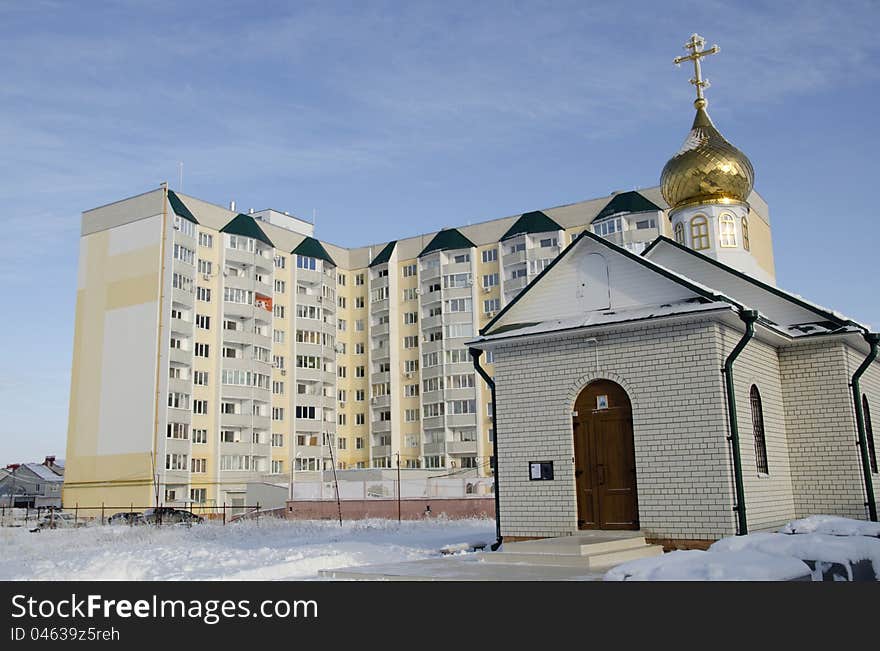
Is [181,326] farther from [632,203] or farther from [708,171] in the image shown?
[708,171]

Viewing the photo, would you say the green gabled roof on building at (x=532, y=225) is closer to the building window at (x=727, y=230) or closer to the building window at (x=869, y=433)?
the building window at (x=727, y=230)

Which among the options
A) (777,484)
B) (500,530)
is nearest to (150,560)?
(500,530)

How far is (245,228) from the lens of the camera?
56938mm

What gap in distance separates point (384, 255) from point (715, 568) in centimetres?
5888

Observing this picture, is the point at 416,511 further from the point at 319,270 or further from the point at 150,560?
the point at 319,270

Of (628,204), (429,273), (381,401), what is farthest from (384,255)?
(628,204)

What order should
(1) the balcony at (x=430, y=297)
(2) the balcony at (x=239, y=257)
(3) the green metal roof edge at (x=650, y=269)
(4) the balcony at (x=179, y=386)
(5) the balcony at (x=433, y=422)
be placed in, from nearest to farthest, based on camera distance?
(3) the green metal roof edge at (x=650, y=269), (4) the balcony at (x=179, y=386), (2) the balcony at (x=239, y=257), (5) the balcony at (x=433, y=422), (1) the balcony at (x=430, y=297)

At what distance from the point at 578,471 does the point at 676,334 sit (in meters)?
2.86

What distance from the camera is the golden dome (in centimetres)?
1872

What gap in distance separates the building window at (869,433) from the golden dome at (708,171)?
5.39m

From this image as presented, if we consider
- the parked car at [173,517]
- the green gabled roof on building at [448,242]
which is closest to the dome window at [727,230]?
the parked car at [173,517]

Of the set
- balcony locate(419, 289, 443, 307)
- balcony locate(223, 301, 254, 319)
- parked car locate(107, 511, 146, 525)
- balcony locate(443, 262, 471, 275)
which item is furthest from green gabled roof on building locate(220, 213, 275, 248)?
parked car locate(107, 511, 146, 525)

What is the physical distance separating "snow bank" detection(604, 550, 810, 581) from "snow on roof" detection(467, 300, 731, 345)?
5.26m

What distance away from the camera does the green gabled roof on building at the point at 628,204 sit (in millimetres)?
52625
